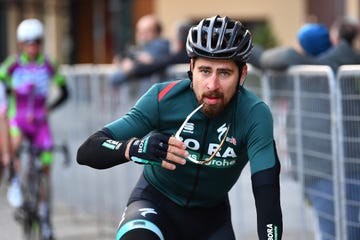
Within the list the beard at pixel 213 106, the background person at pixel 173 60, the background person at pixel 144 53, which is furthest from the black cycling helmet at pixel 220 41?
the background person at pixel 144 53

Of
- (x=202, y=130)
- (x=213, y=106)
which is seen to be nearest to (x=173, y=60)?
(x=202, y=130)

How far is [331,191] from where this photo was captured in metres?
7.28

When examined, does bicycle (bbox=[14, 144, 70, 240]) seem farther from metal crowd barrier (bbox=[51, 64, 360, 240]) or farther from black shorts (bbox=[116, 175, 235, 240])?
black shorts (bbox=[116, 175, 235, 240])

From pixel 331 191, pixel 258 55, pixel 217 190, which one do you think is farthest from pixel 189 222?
pixel 258 55

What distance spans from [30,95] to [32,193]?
1.07 meters

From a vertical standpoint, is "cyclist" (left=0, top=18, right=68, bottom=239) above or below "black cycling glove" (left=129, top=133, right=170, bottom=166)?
below

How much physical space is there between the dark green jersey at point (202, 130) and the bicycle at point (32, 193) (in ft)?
16.5

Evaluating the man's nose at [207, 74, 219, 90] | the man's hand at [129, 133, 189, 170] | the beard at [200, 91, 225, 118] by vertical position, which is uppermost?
the man's nose at [207, 74, 219, 90]

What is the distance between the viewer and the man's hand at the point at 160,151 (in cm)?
429

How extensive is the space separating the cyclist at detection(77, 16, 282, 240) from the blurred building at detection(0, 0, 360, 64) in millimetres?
22297

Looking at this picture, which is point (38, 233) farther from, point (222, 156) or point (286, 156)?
point (222, 156)

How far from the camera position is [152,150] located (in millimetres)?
4336

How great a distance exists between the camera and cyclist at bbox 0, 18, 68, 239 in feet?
33.3

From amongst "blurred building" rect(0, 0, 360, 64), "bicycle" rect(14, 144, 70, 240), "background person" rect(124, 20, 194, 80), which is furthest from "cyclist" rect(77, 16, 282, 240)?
"blurred building" rect(0, 0, 360, 64)
